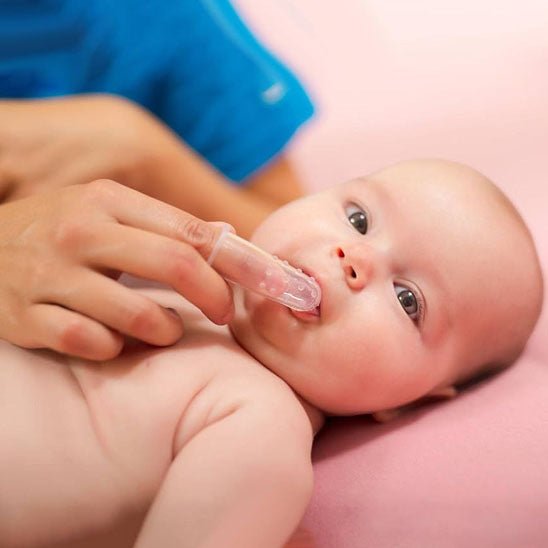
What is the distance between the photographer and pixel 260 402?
89 cm

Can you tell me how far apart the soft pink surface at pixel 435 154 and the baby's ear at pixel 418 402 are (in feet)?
0.05

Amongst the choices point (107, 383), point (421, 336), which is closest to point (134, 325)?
point (107, 383)

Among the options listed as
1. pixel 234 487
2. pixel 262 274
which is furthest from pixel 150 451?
pixel 262 274

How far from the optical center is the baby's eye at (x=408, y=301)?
3.34 feet

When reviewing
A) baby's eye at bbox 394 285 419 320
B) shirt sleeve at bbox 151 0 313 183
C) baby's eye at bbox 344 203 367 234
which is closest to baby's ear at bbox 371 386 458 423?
baby's eye at bbox 394 285 419 320

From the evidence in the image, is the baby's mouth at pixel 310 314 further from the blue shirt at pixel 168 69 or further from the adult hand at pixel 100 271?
the blue shirt at pixel 168 69

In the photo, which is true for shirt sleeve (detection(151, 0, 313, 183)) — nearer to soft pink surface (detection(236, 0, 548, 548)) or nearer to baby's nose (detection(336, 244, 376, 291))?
soft pink surface (detection(236, 0, 548, 548))

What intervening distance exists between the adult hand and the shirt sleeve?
1.99 ft

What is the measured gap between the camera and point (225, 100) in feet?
4.86

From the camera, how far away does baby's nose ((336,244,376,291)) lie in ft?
3.14

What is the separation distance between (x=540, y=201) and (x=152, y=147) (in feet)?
2.29

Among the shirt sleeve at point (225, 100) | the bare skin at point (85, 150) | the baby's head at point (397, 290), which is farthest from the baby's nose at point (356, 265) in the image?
the shirt sleeve at point (225, 100)

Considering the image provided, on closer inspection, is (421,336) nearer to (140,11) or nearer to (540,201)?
(540,201)

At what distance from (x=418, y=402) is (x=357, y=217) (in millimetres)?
267
